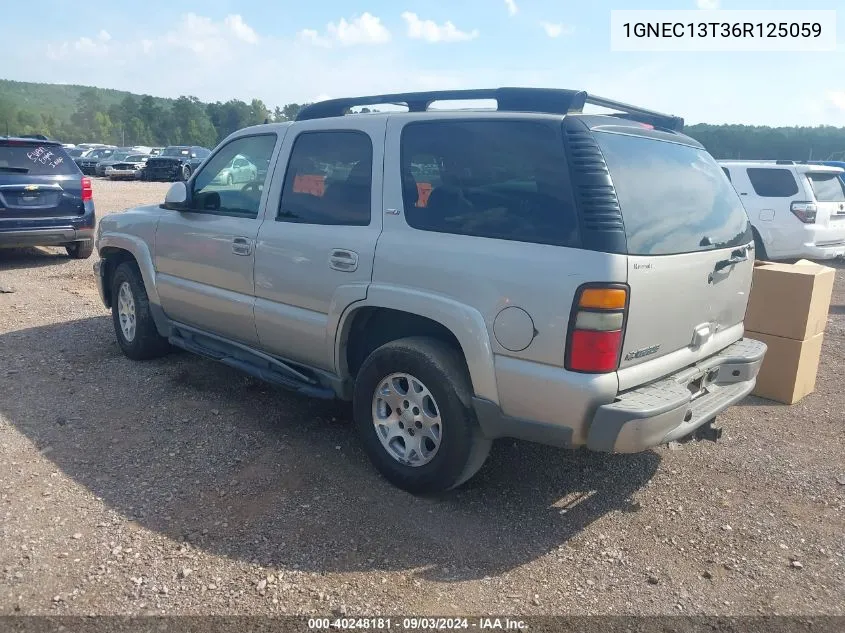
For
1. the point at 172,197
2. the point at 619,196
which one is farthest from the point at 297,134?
the point at 619,196

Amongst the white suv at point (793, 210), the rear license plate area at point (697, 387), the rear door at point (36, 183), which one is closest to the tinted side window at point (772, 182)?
the white suv at point (793, 210)

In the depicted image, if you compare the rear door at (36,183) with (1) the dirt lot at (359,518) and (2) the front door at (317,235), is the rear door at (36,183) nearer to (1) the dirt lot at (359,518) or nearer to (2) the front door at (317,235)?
(1) the dirt lot at (359,518)

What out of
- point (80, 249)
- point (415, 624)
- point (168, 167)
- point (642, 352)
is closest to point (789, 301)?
point (642, 352)

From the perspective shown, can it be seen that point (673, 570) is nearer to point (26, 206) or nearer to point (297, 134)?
point (297, 134)

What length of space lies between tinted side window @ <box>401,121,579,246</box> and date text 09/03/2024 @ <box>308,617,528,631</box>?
62.4 inches

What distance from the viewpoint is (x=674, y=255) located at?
312 centimetres

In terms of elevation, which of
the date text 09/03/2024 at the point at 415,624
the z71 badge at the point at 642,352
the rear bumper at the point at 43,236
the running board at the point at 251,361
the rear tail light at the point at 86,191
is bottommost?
the date text 09/03/2024 at the point at 415,624

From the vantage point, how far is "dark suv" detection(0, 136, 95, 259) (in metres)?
9.01

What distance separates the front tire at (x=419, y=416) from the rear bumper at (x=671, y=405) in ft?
2.14

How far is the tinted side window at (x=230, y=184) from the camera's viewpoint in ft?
14.6

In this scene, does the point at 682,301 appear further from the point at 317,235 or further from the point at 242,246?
the point at 242,246

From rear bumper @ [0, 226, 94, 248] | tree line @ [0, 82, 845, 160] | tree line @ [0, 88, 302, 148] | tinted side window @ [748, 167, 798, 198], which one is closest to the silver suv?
rear bumper @ [0, 226, 94, 248]

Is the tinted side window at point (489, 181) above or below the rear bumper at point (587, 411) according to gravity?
above

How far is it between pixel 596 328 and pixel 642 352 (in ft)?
1.13
